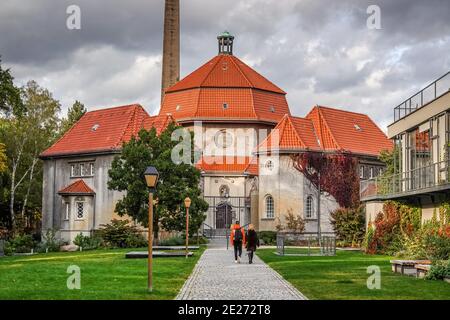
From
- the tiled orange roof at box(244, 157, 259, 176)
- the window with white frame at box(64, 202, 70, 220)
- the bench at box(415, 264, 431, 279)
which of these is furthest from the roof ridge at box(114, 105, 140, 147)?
the bench at box(415, 264, 431, 279)

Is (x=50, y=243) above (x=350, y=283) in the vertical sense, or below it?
below

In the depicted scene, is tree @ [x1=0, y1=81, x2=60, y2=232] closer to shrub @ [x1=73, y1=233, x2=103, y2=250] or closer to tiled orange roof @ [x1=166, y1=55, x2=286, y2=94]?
tiled orange roof @ [x1=166, y1=55, x2=286, y2=94]

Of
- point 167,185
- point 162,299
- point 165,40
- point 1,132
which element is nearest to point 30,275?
point 162,299

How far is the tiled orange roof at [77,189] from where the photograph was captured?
58031 millimetres

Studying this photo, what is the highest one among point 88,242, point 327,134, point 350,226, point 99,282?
point 327,134

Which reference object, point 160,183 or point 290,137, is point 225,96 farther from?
point 160,183

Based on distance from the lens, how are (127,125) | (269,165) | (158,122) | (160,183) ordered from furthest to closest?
(127,125) < (158,122) < (269,165) < (160,183)

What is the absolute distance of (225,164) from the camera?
201ft

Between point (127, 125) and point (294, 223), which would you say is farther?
point (127, 125)

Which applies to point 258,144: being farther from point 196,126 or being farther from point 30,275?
point 30,275

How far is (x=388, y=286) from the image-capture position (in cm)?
1917

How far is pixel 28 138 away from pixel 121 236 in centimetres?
2142

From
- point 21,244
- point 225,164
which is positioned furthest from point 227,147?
point 21,244

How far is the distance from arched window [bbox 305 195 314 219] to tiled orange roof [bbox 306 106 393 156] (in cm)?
398
